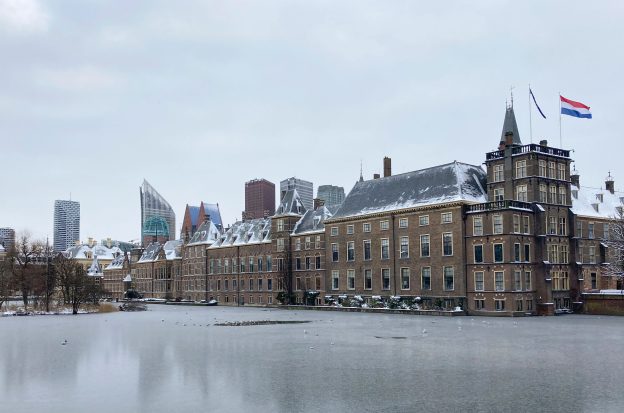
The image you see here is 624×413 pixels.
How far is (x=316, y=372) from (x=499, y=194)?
50.7 m

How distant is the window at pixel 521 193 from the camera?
68.1m

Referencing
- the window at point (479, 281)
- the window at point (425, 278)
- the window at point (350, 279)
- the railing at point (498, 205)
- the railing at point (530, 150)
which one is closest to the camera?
the railing at point (498, 205)

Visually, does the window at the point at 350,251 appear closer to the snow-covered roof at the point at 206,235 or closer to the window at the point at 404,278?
the window at the point at 404,278

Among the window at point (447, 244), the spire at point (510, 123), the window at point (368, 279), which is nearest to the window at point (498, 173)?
the spire at point (510, 123)

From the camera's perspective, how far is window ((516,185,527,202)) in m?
68.1

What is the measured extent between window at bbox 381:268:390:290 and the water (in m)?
34.8

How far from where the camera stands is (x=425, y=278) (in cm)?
7356

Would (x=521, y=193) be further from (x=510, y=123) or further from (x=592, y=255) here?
(x=592, y=255)

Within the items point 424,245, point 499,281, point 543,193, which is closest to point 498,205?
point 543,193

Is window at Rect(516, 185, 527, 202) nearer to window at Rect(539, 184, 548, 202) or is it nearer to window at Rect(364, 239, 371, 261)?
window at Rect(539, 184, 548, 202)

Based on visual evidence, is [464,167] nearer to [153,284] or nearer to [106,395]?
[106,395]

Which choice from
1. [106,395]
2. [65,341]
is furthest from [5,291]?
[106,395]

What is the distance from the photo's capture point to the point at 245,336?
136 feet

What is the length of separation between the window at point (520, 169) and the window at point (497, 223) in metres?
6.04
